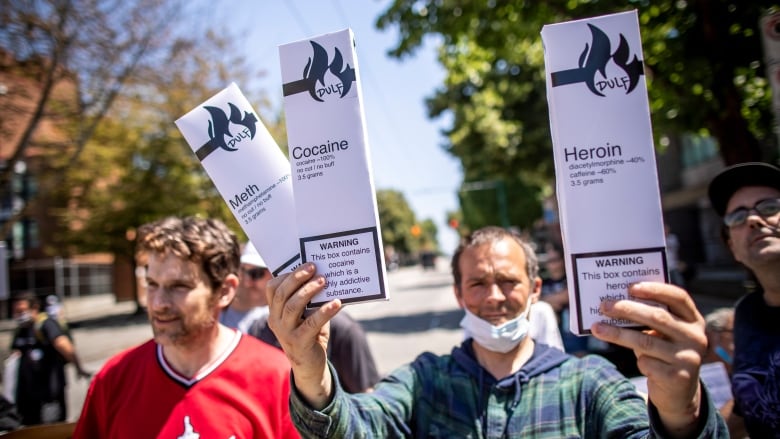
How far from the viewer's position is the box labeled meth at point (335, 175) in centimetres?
134

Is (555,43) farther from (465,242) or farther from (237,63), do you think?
(237,63)

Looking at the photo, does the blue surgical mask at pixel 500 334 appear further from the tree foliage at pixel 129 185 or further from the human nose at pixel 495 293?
the tree foliage at pixel 129 185

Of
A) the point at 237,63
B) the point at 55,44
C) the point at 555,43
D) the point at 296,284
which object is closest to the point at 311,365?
the point at 296,284

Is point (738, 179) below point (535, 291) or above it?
above


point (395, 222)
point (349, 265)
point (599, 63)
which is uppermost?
point (395, 222)

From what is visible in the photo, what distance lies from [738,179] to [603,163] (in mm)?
1382

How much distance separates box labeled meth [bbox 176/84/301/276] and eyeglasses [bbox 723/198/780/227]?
174 cm

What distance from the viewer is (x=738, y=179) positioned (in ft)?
7.03

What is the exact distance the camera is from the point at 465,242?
2281 mm

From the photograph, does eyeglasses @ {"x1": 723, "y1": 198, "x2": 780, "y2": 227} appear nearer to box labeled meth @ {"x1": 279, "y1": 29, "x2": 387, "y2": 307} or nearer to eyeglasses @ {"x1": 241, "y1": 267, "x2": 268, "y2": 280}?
box labeled meth @ {"x1": 279, "y1": 29, "x2": 387, "y2": 307}

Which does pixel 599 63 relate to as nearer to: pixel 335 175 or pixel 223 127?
pixel 335 175

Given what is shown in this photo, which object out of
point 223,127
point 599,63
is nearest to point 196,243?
point 223,127

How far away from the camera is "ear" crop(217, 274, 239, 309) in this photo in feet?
7.93

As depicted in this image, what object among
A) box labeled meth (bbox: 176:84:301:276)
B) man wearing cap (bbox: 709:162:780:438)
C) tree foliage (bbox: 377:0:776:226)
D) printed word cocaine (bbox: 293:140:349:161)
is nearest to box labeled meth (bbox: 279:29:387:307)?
printed word cocaine (bbox: 293:140:349:161)
